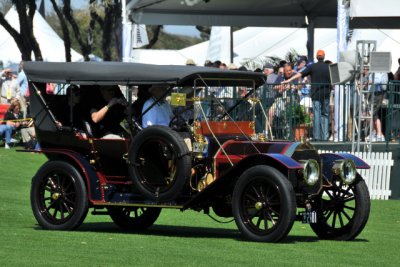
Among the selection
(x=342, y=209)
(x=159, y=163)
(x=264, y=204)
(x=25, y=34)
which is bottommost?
(x=342, y=209)

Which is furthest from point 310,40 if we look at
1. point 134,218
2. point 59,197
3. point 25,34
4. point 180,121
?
point 59,197

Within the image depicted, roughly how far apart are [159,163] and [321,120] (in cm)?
942

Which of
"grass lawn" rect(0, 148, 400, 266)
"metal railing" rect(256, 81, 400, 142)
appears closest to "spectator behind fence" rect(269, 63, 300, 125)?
"metal railing" rect(256, 81, 400, 142)

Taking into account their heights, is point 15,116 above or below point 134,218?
above

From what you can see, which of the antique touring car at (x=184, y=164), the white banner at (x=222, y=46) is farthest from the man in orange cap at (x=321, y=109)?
the white banner at (x=222, y=46)

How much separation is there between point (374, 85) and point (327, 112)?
1339 millimetres

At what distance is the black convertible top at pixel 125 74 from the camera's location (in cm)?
1291

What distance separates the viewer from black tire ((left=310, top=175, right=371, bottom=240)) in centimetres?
1265

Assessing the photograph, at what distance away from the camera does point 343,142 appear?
21641mm

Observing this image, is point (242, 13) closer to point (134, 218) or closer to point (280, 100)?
point (280, 100)

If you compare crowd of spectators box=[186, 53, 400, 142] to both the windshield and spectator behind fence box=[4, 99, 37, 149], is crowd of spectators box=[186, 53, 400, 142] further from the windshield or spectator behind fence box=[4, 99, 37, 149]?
spectator behind fence box=[4, 99, 37, 149]

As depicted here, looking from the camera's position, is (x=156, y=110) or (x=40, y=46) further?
(x=40, y=46)

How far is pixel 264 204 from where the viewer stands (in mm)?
12031

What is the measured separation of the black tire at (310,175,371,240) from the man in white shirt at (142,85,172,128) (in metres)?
1.96
